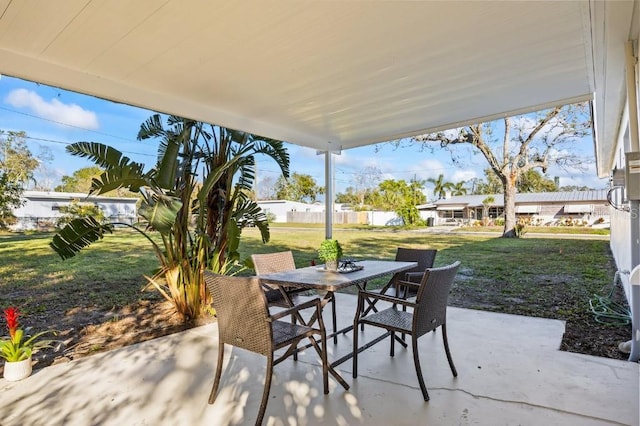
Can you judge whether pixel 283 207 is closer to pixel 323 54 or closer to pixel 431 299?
pixel 323 54

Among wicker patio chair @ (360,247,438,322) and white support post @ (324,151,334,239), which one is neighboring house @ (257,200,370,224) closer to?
white support post @ (324,151,334,239)

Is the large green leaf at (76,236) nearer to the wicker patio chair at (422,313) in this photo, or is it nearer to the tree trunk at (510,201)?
the wicker patio chair at (422,313)

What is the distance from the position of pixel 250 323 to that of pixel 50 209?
3525mm

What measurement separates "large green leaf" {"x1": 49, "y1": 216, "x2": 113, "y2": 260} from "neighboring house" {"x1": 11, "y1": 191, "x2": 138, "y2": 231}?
22.9 inches

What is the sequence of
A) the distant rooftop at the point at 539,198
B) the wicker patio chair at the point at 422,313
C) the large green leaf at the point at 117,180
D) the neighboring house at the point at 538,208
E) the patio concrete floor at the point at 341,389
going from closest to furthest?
the patio concrete floor at the point at 341,389 < the wicker patio chair at the point at 422,313 < the large green leaf at the point at 117,180 < the distant rooftop at the point at 539,198 < the neighboring house at the point at 538,208

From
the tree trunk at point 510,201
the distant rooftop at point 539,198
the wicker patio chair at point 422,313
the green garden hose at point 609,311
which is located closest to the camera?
the wicker patio chair at point 422,313

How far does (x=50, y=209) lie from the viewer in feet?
13.9

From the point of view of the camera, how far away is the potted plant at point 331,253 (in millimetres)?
3021

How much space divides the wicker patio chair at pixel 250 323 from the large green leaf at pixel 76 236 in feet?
5.95

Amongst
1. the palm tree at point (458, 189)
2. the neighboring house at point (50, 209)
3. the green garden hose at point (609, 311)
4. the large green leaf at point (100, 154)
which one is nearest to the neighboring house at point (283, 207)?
Answer: the neighboring house at point (50, 209)

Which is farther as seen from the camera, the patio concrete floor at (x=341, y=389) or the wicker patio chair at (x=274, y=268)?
the wicker patio chair at (x=274, y=268)

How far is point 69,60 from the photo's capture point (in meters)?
2.63

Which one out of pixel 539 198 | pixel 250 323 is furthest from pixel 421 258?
pixel 539 198

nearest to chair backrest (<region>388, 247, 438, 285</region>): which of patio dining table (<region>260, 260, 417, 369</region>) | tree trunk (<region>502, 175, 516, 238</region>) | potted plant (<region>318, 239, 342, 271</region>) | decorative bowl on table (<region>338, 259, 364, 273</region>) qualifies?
patio dining table (<region>260, 260, 417, 369</region>)
